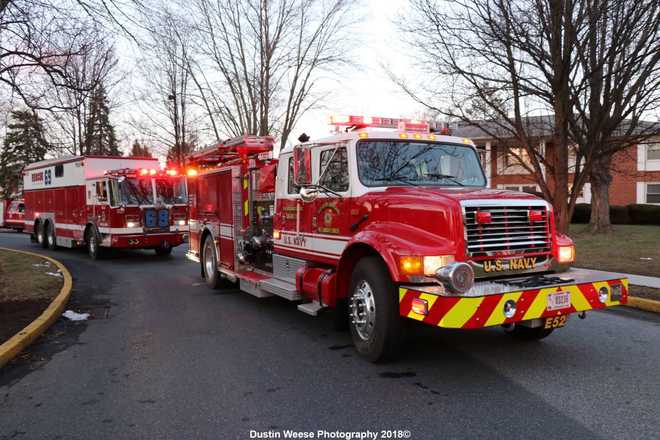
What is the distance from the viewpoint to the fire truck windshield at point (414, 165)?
5723 millimetres

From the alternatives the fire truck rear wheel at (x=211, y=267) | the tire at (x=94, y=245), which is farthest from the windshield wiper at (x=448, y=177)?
the tire at (x=94, y=245)

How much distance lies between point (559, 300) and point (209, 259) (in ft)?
23.2

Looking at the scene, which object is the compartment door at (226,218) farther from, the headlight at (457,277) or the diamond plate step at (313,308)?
the headlight at (457,277)

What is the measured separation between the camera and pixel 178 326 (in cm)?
691

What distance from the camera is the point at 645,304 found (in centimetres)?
744

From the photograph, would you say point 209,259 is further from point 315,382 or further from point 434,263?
point 434,263

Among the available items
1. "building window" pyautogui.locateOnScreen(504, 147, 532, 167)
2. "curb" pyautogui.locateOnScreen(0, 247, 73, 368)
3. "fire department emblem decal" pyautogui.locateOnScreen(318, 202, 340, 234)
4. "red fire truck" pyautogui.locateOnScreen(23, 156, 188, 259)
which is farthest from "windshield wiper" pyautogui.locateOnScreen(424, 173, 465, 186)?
"red fire truck" pyautogui.locateOnScreen(23, 156, 188, 259)

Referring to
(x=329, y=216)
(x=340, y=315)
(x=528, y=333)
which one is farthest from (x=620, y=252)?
(x=329, y=216)

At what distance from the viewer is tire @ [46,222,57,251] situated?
18.2 m

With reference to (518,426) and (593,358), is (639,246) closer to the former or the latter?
(593,358)

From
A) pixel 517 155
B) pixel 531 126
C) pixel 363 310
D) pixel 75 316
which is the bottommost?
pixel 75 316

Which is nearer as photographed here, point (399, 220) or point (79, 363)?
point (399, 220)

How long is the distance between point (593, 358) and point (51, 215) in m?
18.0

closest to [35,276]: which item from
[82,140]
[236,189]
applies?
[236,189]
